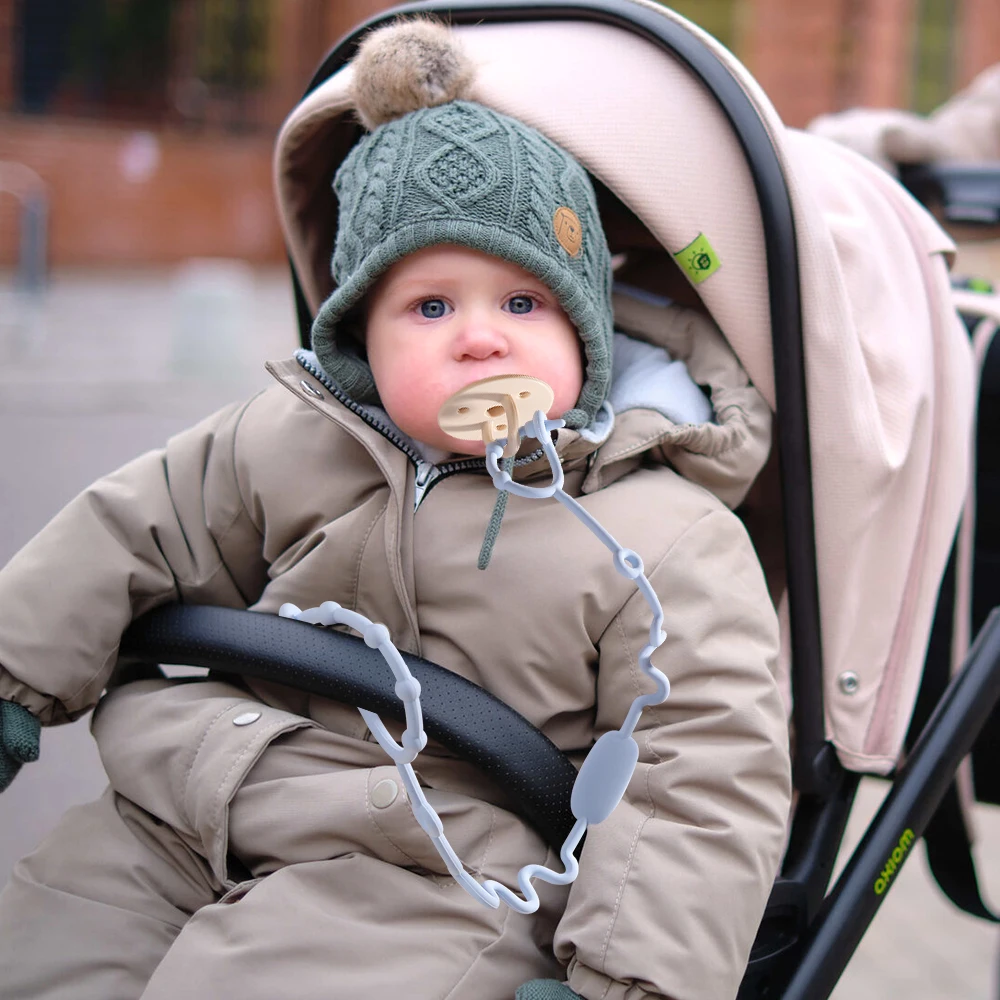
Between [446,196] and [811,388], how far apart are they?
1.73 feet

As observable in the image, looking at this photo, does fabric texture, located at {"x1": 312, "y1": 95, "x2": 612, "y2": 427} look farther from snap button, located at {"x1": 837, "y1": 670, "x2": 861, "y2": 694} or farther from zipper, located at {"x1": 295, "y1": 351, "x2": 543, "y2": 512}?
snap button, located at {"x1": 837, "y1": 670, "x2": 861, "y2": 694}

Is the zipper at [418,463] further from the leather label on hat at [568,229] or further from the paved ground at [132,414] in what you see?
the paved ground at [132,414]

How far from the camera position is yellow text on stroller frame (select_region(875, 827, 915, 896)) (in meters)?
1.57

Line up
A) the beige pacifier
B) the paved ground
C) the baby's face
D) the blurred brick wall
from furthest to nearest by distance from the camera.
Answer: the blurred brick wall, the paved ground, the baby's face, the beige pacifier

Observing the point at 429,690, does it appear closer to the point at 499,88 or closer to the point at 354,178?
the point at 354,178

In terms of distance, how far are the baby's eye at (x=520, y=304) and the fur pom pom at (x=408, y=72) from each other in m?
0.28

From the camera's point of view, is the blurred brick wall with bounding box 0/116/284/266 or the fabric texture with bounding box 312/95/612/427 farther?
the blurred brick wall with bounding box 0/116/284/266

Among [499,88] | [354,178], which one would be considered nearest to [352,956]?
[354,178]

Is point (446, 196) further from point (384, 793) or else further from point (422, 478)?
point (384, 793)

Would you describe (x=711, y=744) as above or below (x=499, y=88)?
below

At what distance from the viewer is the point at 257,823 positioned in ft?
4.52

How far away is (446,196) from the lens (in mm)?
1445


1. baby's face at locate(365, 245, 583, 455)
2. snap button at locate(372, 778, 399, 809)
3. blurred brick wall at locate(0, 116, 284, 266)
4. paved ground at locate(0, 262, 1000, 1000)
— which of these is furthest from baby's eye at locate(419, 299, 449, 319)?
blurred brick wall at locate(0, 116, 284, 266)

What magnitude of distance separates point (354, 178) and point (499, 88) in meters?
0.23
